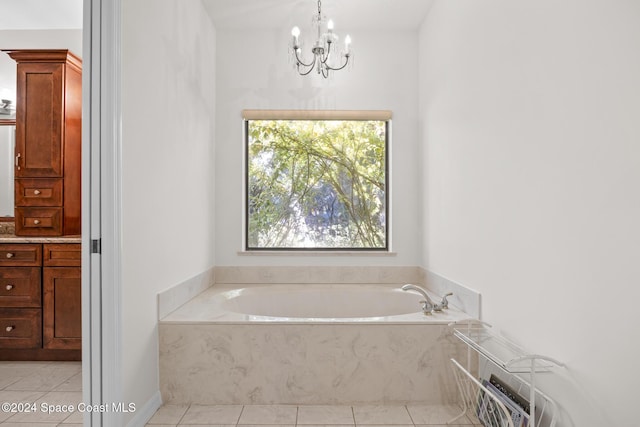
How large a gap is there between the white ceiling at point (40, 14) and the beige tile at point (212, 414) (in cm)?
290

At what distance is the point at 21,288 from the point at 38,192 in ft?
2.30

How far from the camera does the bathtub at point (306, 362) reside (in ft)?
7.68

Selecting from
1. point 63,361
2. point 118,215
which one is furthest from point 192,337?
point 63,361

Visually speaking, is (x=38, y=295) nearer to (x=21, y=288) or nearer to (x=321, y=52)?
(x=21, y=288)

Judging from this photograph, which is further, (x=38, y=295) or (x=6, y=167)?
(x=6, y=167)

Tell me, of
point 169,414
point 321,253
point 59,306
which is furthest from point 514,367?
point 59,306

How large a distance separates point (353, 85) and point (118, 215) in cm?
235

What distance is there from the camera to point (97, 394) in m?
1.83

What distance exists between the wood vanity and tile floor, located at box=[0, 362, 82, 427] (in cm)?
14

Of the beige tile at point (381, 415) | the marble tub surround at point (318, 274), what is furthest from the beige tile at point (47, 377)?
the beige tile at point (381, 415)

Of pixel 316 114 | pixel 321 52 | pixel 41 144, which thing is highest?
pixel 321 52

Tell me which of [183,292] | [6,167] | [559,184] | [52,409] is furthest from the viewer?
[6,167]

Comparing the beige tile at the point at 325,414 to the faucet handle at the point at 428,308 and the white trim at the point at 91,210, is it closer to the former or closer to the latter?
the faucet handle at the point at 428,308

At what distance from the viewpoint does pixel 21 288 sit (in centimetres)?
296
